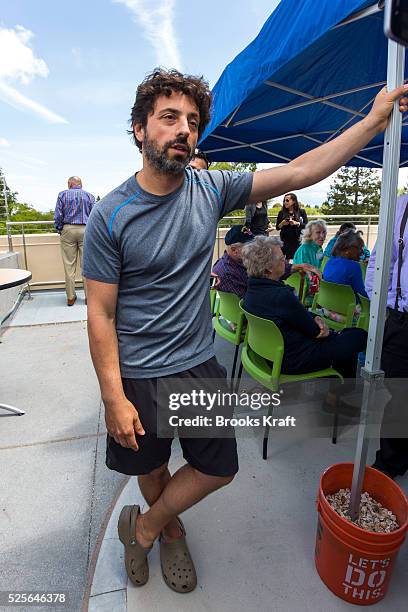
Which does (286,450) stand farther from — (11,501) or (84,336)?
(84,336)

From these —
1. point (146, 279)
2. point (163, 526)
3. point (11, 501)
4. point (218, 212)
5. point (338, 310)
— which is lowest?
point (11, 501)

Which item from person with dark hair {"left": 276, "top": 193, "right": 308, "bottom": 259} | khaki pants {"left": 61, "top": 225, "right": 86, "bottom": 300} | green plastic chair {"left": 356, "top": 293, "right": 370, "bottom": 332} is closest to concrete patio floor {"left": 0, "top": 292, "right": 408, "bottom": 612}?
green plastic chair {"left": 356, "top": 293, "right": 370, "bottom": 332}

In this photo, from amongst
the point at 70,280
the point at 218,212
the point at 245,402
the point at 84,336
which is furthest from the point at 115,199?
the point at 70,280

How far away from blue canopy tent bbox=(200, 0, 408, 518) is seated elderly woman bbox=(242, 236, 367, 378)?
0.92 m

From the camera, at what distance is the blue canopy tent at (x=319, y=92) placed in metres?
1.24

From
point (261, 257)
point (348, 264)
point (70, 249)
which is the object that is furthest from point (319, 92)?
point (70, 249)

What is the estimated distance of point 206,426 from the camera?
1358 mm

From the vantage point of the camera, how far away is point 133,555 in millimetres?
1499

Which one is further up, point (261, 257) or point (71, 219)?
point (71, 219)

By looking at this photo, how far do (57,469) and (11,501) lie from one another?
0.30m

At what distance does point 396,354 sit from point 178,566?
4.58 feet

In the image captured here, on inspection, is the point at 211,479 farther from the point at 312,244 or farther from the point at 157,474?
the point at 312,244

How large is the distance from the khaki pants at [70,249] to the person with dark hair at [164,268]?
4.97 metres

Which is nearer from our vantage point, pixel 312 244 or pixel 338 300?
pixel 338 300
